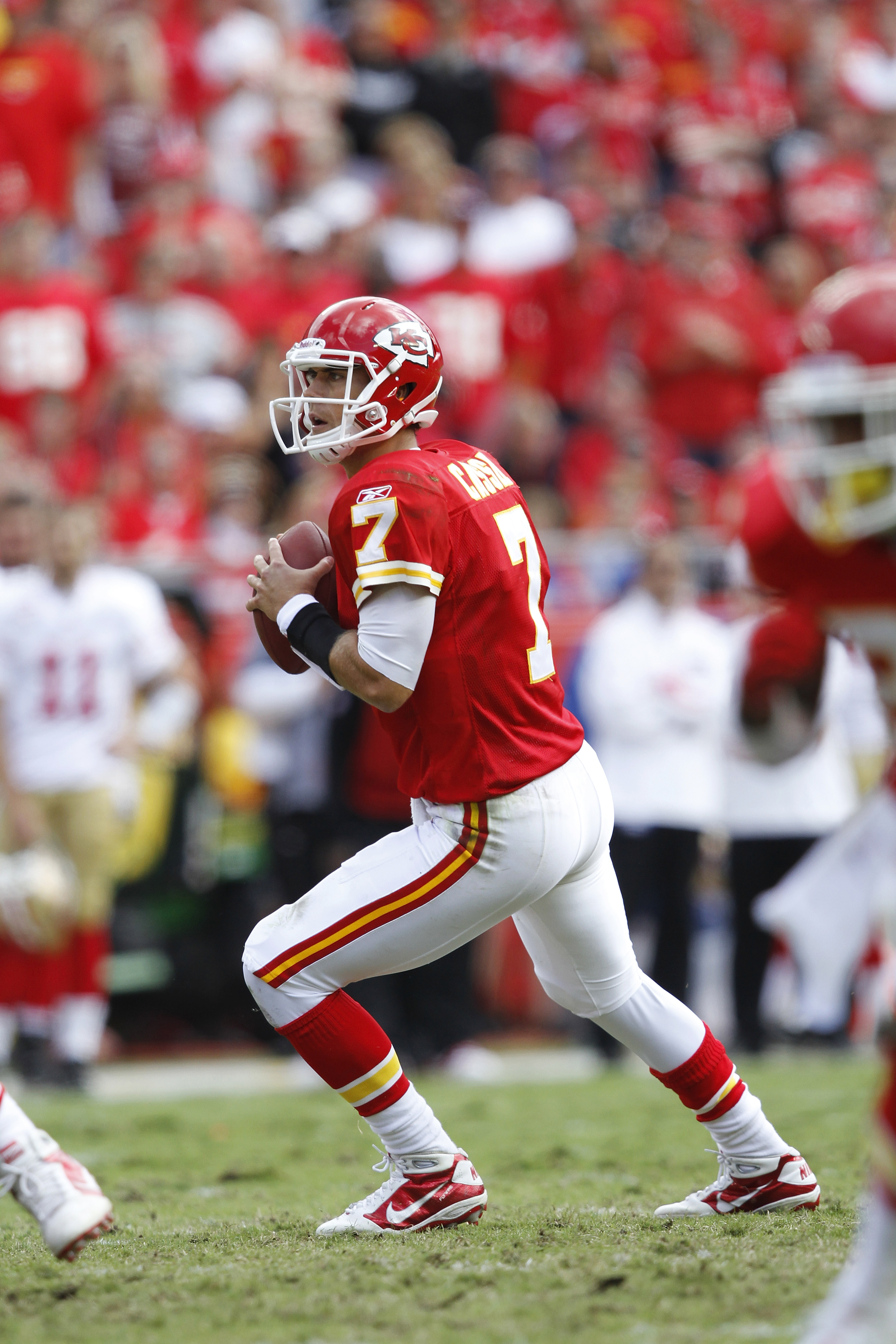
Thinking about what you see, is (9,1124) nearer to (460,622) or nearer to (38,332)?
(460,622)

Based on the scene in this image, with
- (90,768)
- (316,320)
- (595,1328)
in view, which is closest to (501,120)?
(90,768)

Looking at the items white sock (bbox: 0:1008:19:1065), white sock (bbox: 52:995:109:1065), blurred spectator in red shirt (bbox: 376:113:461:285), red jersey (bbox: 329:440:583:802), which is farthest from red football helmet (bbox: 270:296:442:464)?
blurred spectator in red shirt (bbox: 376:113:461:285)

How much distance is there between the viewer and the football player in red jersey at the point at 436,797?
12.0 feet

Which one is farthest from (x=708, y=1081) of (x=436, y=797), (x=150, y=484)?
(x=150, y=484)

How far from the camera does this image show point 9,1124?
336 cm

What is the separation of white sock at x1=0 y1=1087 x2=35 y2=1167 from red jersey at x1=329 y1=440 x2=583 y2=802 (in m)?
1.04

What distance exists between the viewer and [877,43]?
13.0m

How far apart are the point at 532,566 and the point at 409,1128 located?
49.4 inches

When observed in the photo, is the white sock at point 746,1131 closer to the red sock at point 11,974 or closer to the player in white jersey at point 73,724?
the player in white jersey at point 73,724

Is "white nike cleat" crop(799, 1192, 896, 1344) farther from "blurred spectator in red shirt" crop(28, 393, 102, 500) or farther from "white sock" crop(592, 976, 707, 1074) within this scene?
"blurred spectator in red shirt" crop(28, 393, 102, 500)

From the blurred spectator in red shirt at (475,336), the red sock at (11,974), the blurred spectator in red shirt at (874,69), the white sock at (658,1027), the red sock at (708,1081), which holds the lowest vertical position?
the red sock at (11,974)

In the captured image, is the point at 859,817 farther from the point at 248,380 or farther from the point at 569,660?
the point at 248,380

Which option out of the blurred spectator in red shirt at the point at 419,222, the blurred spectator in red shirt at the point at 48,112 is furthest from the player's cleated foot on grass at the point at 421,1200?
the blurred spectator in red shirt at the point at 48,112

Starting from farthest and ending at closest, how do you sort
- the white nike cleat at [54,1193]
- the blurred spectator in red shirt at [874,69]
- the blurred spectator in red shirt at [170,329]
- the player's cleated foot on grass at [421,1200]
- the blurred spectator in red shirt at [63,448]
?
the blurred spectator in red shirt at [874,69] < the blurred spectator in red shirt at [170,329] < the blurred spectator in red shirt at [63,448] < the player's cleated foot on grass at [421,1200] < the white nike cleat at [54,1193]
